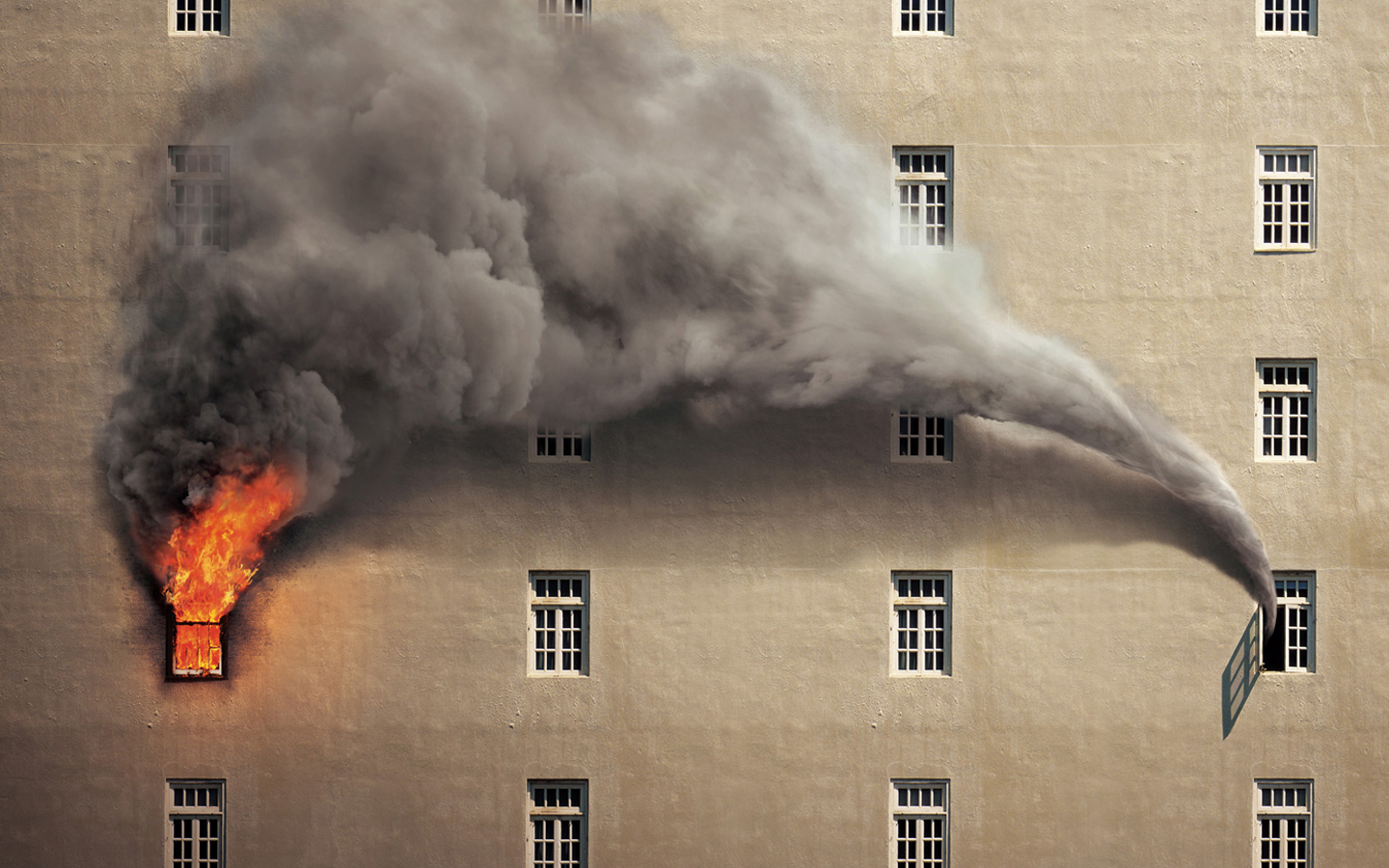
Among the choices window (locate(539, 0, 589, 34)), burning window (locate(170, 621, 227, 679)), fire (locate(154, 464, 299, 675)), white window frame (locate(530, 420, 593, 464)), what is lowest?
burning window (locate(170, 621, 227, 679))

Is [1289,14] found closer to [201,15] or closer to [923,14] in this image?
[923,14]

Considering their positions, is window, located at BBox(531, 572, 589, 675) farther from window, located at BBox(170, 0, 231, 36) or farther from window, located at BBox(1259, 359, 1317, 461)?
window, located at BBox(1259, 359, 1317, 461)

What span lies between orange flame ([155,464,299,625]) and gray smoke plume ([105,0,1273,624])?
0.32 m

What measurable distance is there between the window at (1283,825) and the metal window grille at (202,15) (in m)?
18.6

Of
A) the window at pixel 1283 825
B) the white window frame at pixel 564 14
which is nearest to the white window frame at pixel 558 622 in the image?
the white window frame at pixel 564 14

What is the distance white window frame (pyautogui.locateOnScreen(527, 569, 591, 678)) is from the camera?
67.3ft

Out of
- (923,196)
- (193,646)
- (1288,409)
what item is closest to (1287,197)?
(1288,409)

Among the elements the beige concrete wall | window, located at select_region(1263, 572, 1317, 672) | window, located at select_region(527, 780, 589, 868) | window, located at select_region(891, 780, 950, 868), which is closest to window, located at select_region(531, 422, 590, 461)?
the beige concrete wall

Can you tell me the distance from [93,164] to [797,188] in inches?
396

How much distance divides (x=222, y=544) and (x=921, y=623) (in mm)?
10008

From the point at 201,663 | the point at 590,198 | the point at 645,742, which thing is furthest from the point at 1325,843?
the point at 201,663

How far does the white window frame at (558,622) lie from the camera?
20.5 m

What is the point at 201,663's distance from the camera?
20.3 metres

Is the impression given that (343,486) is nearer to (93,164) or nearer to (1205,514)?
(93,164)
